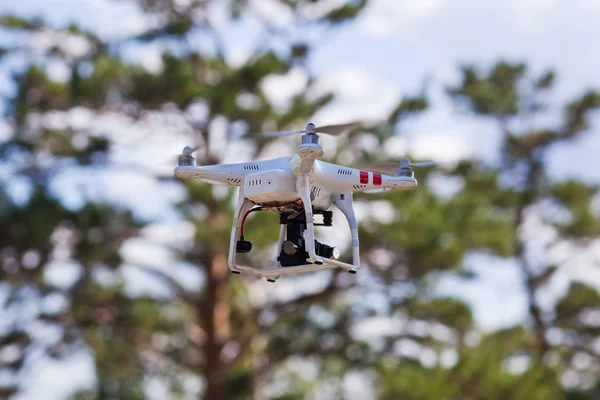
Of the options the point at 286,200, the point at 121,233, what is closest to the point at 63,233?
the point at 121,233

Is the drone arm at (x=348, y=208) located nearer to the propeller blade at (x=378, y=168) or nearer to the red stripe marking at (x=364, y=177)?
the red stripe marking at (x=364, y=177)

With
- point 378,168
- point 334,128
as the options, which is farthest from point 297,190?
point 378,168

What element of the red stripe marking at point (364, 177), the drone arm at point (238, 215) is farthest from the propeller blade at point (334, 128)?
the drone arm at point (238, 215)

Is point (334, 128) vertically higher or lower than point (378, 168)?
higher

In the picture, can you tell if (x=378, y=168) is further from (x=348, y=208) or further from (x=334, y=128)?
(x=334, y=128)

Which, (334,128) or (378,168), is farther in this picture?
(378,168)

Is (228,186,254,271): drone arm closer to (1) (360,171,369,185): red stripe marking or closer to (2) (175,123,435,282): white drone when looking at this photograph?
(2) (175,123,435,282): white drone

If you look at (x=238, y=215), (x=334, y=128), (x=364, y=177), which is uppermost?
(x=334, y=128)

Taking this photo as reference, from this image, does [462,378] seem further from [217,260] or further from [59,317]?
[59,317]
